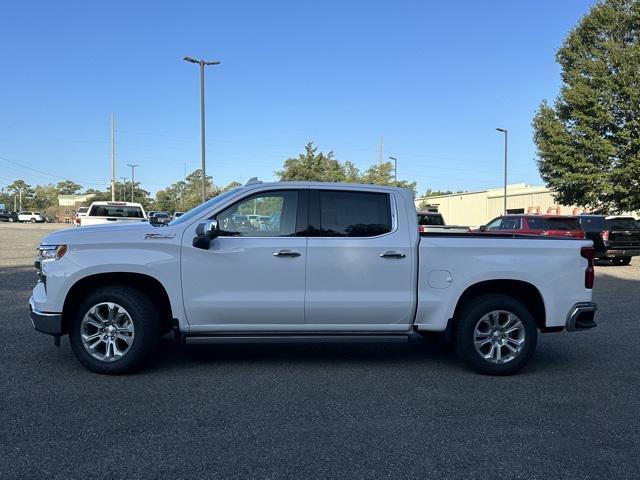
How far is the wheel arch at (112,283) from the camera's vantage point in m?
5.61

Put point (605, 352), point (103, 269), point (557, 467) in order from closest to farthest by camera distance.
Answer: point (557, 467) → point (103, 269) → point (605, 352)

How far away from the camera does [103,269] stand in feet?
18.0

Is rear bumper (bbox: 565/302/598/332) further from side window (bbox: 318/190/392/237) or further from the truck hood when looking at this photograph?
the truck hood

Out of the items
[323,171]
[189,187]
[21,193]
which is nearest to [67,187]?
[21,193]

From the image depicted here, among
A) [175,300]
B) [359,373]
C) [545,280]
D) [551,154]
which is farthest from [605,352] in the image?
[551,154]

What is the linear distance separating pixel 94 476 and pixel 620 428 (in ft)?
12.3

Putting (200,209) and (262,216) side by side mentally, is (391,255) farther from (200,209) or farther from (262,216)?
(200,209)

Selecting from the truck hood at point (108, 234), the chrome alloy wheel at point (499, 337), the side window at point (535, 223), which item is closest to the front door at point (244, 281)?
the truck hood at point (108, 234)

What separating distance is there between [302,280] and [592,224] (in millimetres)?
16309

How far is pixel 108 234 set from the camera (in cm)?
557

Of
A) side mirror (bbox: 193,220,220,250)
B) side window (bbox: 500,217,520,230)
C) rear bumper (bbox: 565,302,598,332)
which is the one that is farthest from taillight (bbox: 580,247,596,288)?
side window (bbox: 500,217,520,230)

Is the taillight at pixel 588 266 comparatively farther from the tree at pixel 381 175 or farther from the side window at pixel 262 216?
the tree at pixel 381 175

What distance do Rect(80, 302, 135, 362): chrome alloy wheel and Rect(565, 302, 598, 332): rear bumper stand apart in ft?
14.1

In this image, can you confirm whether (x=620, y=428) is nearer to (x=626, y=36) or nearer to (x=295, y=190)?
(x=295, y=190)
